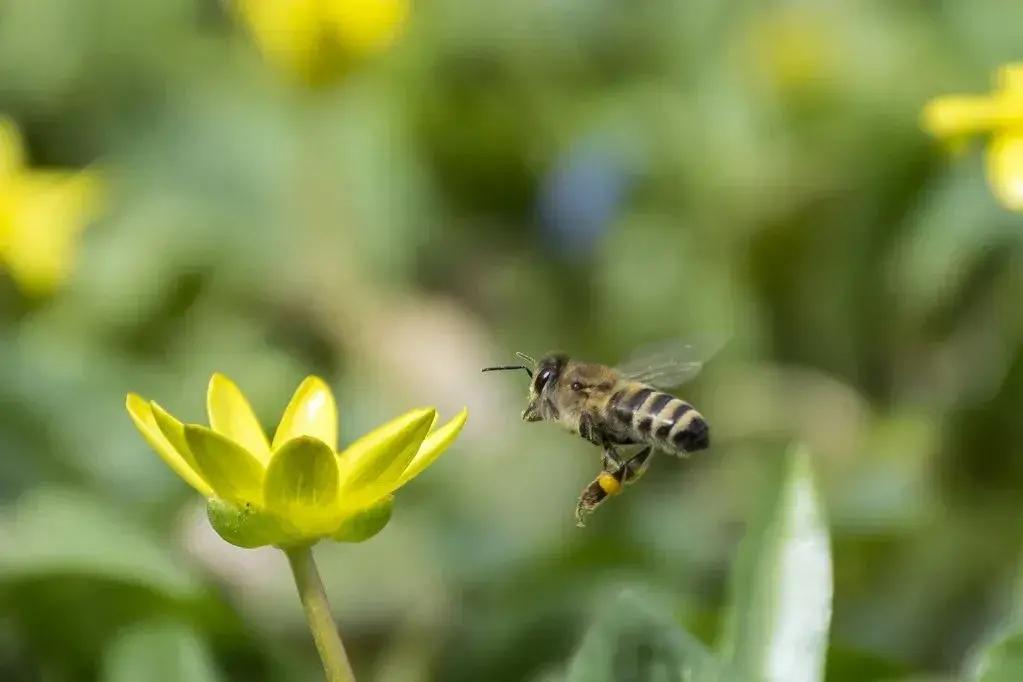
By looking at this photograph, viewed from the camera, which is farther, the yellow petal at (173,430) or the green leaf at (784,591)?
the green leaf at (784,591)

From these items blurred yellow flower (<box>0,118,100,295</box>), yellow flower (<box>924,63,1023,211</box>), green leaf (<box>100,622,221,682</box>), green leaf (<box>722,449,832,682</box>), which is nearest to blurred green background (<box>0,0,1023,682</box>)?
green leaf (<box>100,622,221,682</box>)

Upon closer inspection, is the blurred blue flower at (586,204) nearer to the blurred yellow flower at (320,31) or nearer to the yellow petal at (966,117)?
the blurred yellow flower at (320,31)

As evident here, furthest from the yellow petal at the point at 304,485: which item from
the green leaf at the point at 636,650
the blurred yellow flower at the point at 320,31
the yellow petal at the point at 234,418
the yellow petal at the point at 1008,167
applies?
the blurred yellow flower at the point at 320,31

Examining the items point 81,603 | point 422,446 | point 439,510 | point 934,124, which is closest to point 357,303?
point 439,510

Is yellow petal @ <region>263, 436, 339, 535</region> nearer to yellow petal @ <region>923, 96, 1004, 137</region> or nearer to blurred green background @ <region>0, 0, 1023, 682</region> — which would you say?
blurred green background @ <region>0, 0, 1023, 682</region>

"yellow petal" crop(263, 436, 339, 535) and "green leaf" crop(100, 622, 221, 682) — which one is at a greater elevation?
"yellow petal" crop(263, 436, 339, 535)
